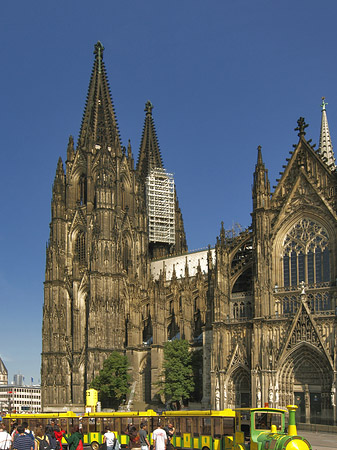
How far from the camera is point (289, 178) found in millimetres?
58188

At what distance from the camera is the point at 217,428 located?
3075cm

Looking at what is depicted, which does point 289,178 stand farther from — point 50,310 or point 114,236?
point 50,310

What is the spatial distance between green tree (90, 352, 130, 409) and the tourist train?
3379 cm

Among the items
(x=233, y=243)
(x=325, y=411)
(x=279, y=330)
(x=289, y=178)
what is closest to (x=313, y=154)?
(x=289, y=178)

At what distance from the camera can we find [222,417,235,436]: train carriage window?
98.0 feet

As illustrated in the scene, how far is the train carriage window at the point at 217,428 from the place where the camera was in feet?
101

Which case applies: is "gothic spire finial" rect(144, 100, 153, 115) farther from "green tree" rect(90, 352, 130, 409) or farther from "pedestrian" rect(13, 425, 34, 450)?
"pedestrian" rect(13, 425, 34, 450)

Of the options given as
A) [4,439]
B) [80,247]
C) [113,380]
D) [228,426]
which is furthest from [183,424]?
[80,247]

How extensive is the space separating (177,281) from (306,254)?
25222 millimetres

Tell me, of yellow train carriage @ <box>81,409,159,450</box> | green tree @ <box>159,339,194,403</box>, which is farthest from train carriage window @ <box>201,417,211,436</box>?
green tree @ <box>159,339,194,403</box>

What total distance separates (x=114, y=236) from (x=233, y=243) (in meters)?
22.6

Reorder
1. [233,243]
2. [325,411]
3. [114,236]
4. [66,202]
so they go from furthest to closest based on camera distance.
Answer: [66,202]
[114,236]
[233,243]
[325,411]

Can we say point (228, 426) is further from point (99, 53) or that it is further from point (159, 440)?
point (99, 53)

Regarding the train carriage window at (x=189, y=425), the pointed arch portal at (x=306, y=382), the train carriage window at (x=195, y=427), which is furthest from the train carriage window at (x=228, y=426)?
the pointed arch portal at (x=306, y=382)
